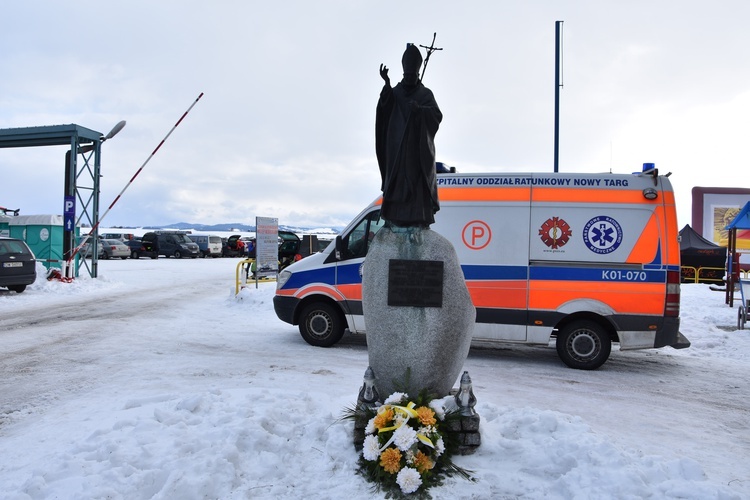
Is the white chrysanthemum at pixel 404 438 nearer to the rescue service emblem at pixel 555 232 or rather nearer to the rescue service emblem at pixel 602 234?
the rescue service emblem at pixel 555 232

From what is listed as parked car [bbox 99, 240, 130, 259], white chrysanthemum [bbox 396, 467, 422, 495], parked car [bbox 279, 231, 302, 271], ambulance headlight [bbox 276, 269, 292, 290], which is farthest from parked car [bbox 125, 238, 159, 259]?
white chrysanthemum [bbox 396, 467, 422, 495]

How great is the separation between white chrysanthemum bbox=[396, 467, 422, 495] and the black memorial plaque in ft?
4.30

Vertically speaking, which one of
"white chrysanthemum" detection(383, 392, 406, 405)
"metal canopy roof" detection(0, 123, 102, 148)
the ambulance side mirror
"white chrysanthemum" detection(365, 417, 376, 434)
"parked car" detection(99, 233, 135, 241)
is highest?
"metal canopy roof" detection(0, 123, 102, 148)

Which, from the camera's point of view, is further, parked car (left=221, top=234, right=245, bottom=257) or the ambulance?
parked car (left=221, top=234, right=245, bottom=257)

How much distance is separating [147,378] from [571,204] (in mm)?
5874

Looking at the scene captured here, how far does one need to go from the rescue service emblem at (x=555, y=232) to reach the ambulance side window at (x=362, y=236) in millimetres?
2317

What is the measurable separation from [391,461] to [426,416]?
1.28 feet

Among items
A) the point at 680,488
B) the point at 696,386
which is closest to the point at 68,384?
the point at 680,488

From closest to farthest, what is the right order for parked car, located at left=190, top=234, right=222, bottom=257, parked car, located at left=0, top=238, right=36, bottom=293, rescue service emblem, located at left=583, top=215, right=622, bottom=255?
rescue service emblem, located at left=583, top=215, right=622, bottom=255 → parked car, located at left=0, top=238, right=36, bottom=293 → parked car, located at left=190, top=234, right=222, bottom=257

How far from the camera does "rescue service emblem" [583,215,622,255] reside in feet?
23.7

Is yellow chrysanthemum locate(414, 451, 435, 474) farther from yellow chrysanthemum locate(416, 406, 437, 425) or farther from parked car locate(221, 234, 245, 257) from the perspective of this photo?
parked car locate(221, 234, 245, 257)

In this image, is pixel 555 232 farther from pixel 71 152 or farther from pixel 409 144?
pixel 71 152

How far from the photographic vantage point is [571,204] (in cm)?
739

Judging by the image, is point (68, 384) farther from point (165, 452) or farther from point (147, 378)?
point (165, 452)
